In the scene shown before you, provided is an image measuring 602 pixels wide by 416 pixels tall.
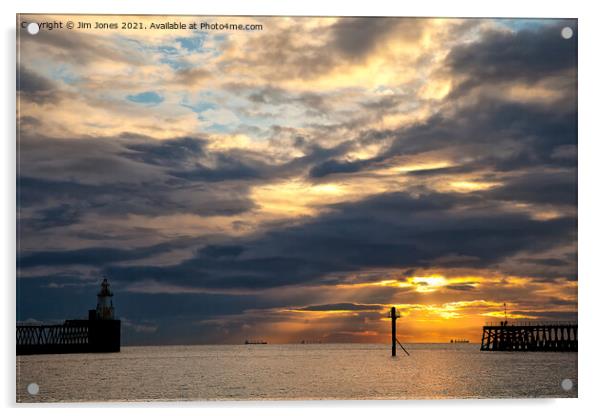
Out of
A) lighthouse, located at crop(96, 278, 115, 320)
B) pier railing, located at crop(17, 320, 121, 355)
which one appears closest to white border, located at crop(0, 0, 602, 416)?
lighthouse, located at crop(96, 278, 115, 320)

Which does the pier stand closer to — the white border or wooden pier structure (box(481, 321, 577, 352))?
the white border

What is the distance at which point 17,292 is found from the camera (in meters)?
13.9

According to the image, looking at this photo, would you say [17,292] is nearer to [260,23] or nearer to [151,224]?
[151,224]

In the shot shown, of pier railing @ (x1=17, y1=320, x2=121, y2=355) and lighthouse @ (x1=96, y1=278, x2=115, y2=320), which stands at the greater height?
lighthouse @ (x1=96, y1=278, x2=115, y2=320)

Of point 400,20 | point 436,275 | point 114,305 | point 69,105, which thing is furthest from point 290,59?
point 114,305

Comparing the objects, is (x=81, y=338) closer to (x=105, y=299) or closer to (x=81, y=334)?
(x=81, y=334)

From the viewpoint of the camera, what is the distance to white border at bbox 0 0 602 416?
46.0ft
